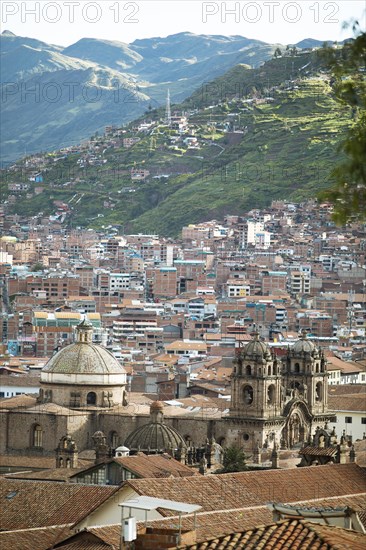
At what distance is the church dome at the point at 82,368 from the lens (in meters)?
72.2

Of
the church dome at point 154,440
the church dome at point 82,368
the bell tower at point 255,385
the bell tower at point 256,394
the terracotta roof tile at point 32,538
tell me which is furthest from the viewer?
the church dome at point 82,368

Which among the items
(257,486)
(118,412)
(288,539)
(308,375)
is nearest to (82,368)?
Result: (118,412)

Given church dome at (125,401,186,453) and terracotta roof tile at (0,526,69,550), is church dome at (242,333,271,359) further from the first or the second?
terracotta roof tile at (0,526,69,550)

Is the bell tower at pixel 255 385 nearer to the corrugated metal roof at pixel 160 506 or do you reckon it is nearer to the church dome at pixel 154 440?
the church dome at pixel 154 440

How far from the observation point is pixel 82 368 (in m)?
72.1

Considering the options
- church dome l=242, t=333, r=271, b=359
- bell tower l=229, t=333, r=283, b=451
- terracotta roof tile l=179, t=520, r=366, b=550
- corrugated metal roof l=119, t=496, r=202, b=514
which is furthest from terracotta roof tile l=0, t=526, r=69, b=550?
church dome l=242, t=333, r=271, b=359

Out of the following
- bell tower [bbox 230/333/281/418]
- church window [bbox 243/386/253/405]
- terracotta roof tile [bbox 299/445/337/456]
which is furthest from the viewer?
church window [bbox 243/386/253/405]

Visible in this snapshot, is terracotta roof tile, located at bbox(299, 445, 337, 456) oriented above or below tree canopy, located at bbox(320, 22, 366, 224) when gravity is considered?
below

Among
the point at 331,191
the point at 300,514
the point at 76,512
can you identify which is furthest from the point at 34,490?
the point at 331,191

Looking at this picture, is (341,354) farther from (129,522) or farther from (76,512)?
(129,522)

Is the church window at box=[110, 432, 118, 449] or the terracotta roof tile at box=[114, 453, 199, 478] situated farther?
the church window at box=[110, 432, 118, 449]

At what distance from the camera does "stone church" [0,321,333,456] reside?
230 feet

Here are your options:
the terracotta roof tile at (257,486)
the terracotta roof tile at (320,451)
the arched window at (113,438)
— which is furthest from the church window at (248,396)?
the terracotta roof tile at (257,486)

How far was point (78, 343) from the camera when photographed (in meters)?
73.7
